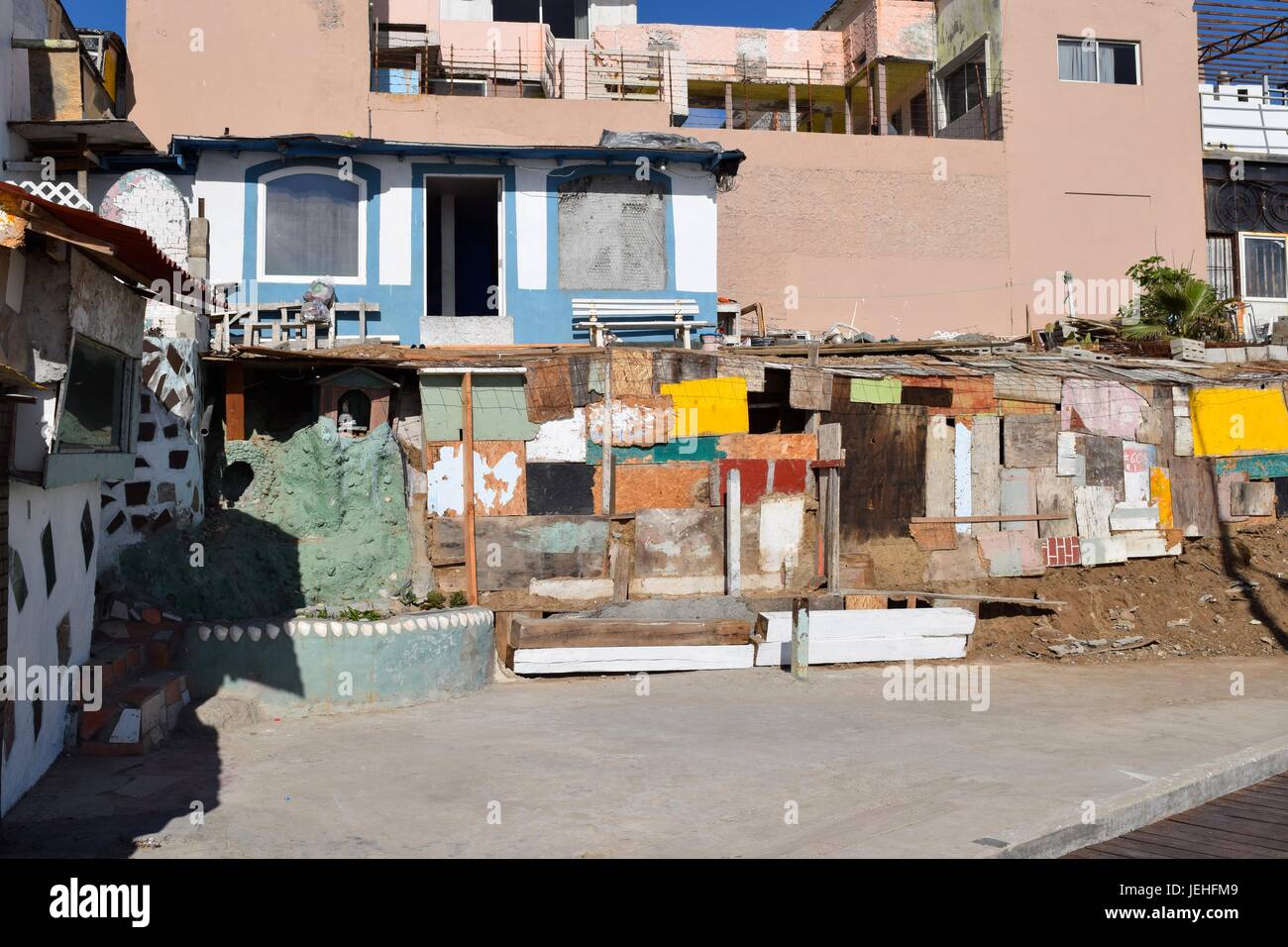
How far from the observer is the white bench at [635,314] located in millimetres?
17422

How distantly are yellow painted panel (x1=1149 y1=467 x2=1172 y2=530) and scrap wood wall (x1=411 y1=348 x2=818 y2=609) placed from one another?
5.42 meters

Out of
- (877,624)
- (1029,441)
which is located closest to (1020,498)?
(1029,441)

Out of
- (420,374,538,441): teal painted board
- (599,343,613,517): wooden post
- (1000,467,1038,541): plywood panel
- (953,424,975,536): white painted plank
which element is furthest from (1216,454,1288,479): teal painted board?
(420,374,538,441): teal painted board

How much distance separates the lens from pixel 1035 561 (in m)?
15.4

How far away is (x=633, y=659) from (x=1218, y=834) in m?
6.91

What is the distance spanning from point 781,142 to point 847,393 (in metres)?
11.4

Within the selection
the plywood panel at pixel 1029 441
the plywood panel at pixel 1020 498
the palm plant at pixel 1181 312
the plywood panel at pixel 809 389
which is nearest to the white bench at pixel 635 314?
the plywood panel at pixel 809 389

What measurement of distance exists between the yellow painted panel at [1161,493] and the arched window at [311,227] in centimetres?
1182

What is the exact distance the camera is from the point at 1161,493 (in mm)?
16328

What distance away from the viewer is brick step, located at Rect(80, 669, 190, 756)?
338 inches

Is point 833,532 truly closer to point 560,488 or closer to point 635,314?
point 560,488

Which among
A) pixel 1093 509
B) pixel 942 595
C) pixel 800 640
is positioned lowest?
pixel 800 640

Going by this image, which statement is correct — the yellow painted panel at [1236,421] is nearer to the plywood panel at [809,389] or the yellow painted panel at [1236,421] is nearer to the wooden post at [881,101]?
the plywood panel at [809,389]
